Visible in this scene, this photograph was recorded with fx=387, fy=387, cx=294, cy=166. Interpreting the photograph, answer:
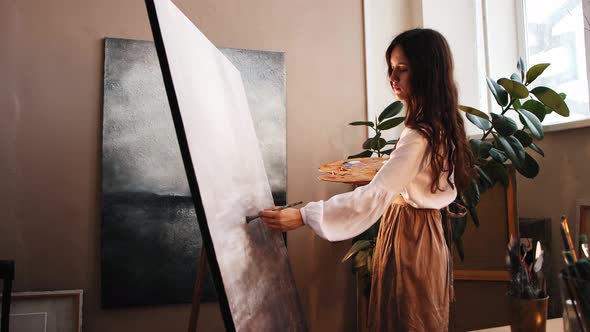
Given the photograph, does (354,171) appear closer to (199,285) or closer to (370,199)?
(370,199)

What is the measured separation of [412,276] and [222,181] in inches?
22.8

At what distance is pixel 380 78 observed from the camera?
8.02ft

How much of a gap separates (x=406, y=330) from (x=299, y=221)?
0.42 meters

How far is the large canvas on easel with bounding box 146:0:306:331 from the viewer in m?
0.76

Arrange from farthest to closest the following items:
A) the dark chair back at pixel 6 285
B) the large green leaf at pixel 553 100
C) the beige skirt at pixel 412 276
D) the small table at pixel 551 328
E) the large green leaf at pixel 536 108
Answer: the large green leaf at pixel 536 108 → the large green leaf at pixel 553 100 → the dark chair back at pixel 6 285 → the beige skirt at pixel 412 276 → the small table at pixel 551 328

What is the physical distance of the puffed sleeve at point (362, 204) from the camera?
95 cm

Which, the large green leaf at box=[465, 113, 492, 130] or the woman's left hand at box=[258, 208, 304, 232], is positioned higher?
the large green leaf at box=[465, 113, 492, 130]

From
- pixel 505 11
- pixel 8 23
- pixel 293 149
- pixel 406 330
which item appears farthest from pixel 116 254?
pixel 505 11

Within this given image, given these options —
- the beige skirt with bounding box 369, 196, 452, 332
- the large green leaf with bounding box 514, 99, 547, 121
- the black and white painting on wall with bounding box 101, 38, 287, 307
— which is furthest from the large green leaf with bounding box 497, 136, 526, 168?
the black and white painting on wall with bounding box 101, 38, 287, 307

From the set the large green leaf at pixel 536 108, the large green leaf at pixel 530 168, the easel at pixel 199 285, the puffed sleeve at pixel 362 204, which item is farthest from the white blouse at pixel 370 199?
the large green leaf at pixel 536 108

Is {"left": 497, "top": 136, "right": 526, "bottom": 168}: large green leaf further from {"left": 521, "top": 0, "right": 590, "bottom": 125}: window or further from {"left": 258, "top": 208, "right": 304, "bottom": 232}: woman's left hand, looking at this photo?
{"left": 258, "top": 208, "right": 304, "bottom": 232}: woman's left hand

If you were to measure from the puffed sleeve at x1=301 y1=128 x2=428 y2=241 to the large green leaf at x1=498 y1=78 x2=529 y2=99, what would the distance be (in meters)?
1.03

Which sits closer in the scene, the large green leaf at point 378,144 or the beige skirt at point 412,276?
the beige skirt at point 412,276

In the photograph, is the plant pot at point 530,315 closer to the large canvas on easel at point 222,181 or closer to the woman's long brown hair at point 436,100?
the woman's long brown hair at point 436,100
